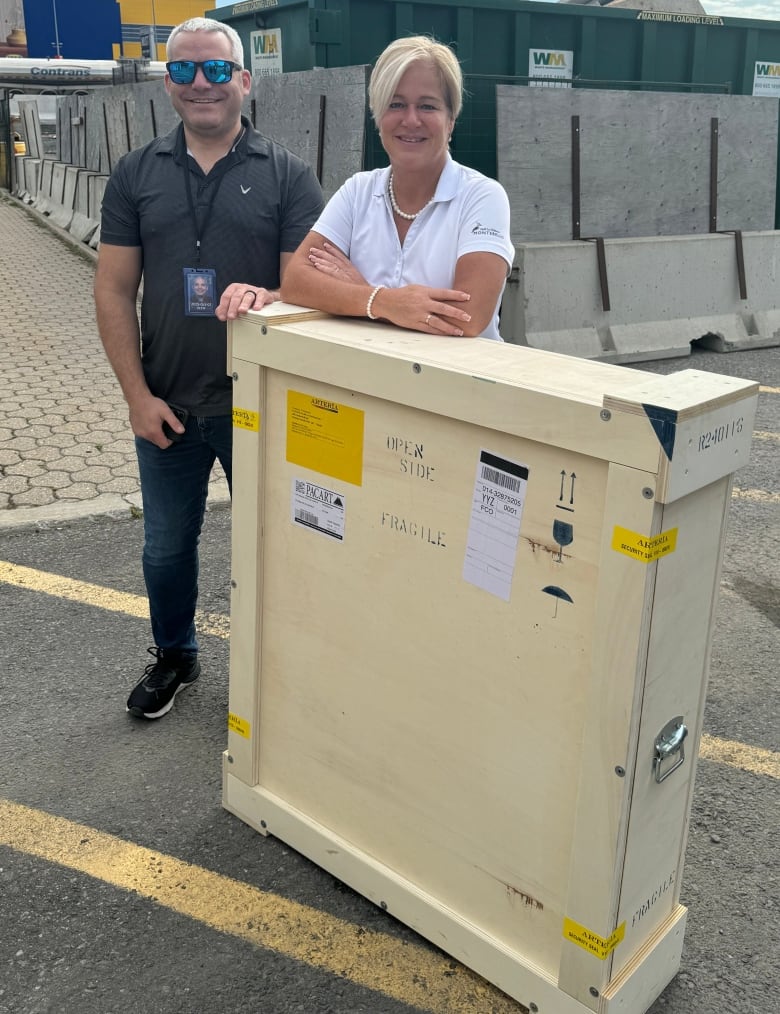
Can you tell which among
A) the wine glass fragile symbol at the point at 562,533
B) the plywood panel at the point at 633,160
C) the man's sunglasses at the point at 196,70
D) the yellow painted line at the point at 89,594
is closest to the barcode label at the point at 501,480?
the wine glass fragile symbol at the point at 562,533

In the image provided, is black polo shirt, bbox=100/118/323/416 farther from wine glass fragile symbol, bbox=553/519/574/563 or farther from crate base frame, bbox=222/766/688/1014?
wine glass fragile symbol, bbox=553/519/574/563

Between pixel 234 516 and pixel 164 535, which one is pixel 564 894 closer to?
pixel 234 516

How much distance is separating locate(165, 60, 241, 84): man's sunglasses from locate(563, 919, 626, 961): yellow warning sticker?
244 cm

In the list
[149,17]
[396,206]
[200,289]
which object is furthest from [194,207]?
[149,17]

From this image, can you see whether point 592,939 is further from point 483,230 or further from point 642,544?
point 483,230

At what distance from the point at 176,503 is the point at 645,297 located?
20.5ft

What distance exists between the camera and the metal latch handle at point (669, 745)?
2041 millimetres

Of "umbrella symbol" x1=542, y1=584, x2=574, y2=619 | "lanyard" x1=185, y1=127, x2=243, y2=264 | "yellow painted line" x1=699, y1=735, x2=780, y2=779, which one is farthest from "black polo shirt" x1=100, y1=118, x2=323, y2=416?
"yellow painted line" x1=699, y1=735, x2=780, y2=779

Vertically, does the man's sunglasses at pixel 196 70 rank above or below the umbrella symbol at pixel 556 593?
above

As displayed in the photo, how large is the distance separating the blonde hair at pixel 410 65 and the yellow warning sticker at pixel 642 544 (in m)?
1.27

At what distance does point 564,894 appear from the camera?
6.93ft

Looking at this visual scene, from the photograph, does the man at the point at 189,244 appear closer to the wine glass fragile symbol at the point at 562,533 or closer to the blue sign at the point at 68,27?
the wine glass fragile symbol at the point at 562,533

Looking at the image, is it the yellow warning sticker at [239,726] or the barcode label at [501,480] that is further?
the yellow warning sticker at [239,726]

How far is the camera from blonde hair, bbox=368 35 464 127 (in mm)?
2447
